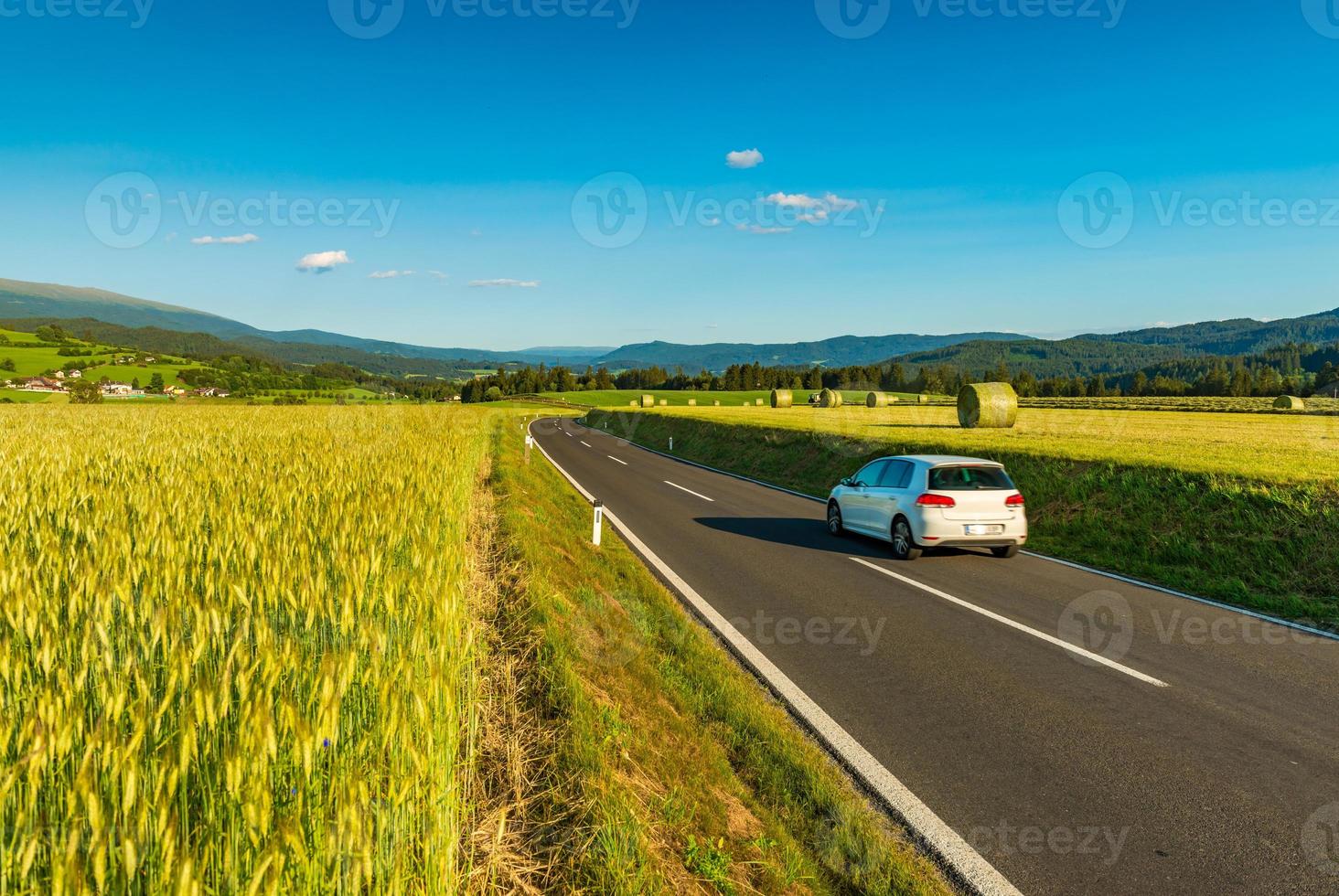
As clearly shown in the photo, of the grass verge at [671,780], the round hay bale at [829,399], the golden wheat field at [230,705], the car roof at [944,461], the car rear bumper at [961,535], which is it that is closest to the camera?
the golden wheat field at [230,705]

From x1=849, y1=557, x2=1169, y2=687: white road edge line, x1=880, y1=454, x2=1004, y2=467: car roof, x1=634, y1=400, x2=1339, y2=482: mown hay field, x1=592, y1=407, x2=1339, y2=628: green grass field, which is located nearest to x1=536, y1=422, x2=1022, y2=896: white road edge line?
x1=849, y1=557, x2=1169, y2=687: white road edge line

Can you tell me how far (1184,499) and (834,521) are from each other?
590 cm

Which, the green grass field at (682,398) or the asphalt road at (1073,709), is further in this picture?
the green grass field at (682,398)

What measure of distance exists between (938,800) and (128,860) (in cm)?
415

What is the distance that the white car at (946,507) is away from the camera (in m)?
10.5

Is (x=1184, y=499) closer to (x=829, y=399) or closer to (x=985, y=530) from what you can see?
(x=985, y=530)

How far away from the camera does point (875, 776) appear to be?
14.7 feet

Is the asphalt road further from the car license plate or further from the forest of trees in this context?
the forest of trees

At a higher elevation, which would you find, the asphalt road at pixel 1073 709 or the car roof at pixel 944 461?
the car roof at pixel 944 461

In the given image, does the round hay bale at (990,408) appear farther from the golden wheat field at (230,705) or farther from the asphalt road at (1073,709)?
the golden wheat field at (230,705)

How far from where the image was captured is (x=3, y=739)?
1.99 metres

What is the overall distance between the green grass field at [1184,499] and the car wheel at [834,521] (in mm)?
3459

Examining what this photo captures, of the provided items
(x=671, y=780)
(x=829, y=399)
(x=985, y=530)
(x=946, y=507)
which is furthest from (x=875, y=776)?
(x=829, y=399)

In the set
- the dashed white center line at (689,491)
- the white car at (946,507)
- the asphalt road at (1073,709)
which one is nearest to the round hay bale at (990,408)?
the dashed white center line at (689,491)
